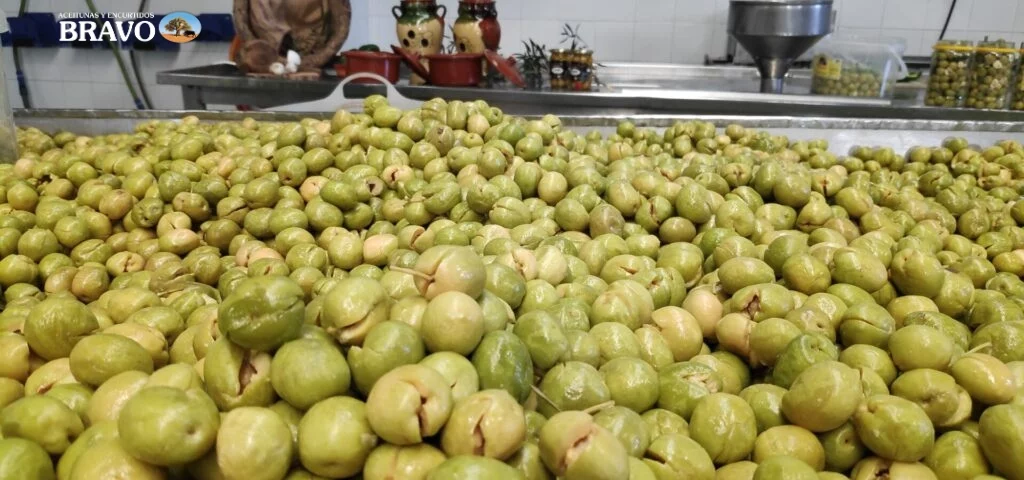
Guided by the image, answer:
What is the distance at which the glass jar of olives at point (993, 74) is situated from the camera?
493 cm

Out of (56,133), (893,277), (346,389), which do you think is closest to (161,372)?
(346,389)

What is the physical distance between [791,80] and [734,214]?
4967mm

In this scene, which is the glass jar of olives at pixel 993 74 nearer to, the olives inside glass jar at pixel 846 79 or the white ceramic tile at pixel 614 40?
the olives inside glass jar at pixel 846 79

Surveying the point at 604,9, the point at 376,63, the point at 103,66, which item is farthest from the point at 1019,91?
the point at 103,66

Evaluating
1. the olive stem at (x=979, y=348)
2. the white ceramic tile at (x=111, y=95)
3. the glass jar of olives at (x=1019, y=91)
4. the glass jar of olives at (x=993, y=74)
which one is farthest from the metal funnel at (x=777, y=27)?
the white ceramic tile at (x=111, y=95)

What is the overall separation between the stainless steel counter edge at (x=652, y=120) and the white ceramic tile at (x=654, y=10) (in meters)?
3.58

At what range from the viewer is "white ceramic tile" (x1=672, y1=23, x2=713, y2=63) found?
7.37m

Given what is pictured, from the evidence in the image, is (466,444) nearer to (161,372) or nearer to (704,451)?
(704,451)

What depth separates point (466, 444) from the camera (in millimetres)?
1130

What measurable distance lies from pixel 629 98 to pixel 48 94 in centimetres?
676

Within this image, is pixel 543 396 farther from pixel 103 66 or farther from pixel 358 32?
pixel 103 66

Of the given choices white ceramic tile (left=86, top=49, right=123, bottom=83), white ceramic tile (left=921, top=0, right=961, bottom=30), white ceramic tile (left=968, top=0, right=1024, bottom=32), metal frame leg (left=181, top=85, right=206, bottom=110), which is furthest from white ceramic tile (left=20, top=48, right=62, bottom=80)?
white ceramic tile (left=968, top=0, right=1024, bottom=32)

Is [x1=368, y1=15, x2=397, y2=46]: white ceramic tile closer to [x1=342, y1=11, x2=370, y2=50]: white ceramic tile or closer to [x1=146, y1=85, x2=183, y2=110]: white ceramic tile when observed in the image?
[x1=342, y1=11, x2=370, y2=50]: white ceramic tile

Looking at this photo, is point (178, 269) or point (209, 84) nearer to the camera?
point (178, 269)
